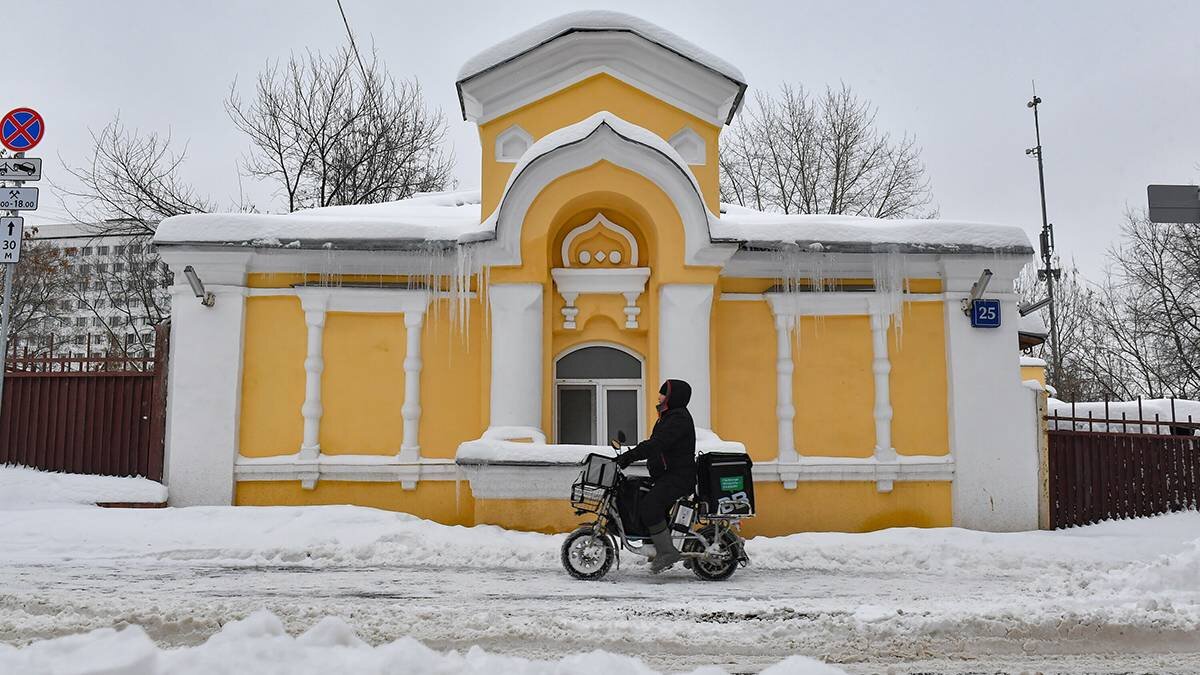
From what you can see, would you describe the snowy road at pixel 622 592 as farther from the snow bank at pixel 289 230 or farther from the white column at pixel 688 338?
the snow bank at pixel 289 230

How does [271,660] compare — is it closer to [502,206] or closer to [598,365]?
[502,206]

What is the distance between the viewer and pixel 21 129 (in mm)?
9984

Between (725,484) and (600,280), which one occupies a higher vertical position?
(600,280)

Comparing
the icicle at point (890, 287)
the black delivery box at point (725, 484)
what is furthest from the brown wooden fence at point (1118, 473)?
the black delivery box at point (725, 484)

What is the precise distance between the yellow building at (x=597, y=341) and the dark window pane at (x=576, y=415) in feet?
0.10

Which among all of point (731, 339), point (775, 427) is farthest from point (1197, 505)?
point (731, 339)

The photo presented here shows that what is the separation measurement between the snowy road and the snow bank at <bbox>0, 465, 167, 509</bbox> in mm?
684

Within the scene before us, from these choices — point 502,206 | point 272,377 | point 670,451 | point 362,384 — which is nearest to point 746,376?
point 502,206

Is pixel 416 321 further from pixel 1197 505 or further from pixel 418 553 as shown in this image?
pixel 1197 505

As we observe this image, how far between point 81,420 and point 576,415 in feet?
22.6

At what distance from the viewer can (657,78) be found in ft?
41.4

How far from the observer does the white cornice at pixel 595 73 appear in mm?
12281

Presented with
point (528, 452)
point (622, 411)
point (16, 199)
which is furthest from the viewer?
point (622, 411)

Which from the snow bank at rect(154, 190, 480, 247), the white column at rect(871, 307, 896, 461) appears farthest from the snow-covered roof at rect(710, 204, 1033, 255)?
the snow bank at rect(154, 190, 480, 247)
